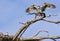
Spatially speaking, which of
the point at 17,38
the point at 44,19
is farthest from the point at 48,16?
the point at 17,38

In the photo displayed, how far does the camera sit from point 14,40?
722 inches

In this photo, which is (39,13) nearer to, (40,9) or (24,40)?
(40,9)

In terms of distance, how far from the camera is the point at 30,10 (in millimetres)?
18219

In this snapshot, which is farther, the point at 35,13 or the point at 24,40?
the point at 24,40

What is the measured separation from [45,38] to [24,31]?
88 cm

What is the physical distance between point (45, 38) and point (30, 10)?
3.88 ft

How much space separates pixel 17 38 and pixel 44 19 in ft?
4.35

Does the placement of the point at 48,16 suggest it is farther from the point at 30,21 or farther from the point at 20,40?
the point at 20,40

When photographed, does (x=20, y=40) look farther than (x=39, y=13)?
Yes

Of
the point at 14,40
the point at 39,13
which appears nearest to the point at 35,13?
the point at 39,13

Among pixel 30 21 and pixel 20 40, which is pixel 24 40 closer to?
pixel 20 40

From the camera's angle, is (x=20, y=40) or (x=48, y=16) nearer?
(x=48, y=16)

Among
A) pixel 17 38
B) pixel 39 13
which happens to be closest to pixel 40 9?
pixel 39 13

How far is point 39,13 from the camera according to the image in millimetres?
17812
